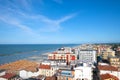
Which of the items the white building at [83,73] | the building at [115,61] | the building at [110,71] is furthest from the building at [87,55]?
the white building at [83,73]

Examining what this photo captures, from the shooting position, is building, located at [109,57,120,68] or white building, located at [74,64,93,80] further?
building, located at [109,57,120,68]

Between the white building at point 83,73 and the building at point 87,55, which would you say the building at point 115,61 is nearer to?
the building at point 87,55

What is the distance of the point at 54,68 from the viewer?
47.3m

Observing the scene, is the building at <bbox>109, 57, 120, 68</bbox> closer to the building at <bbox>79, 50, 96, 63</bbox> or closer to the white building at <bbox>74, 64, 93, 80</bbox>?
the building at <bbox>79, 50, 96, 63</bbox>

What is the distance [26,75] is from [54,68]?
940 cm

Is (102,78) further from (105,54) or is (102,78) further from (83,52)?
(105,54)

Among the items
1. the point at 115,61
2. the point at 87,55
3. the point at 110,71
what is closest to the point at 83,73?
the point at 110,71

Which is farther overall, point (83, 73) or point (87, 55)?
point (87, 55)

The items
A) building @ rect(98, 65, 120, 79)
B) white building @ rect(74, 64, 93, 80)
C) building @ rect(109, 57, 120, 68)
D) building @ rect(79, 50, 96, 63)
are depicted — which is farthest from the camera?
building @ rect(79, 50, 96, 63)

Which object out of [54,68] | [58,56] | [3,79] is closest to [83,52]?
[58,56]

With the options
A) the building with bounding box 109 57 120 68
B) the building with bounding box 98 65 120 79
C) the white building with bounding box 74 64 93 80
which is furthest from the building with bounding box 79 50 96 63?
the white building with bounding box 74 64 93 80

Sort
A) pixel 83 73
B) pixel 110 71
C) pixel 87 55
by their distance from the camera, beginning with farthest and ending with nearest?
pixel 87 55, pixel 110 71, pixel 83 73

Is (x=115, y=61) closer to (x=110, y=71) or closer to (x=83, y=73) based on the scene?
(x=110, y=71)

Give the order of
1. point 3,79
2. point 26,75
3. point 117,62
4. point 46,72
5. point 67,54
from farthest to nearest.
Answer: point 67,54
point 117,62
point 46,72
point 26,75
point 3,79
